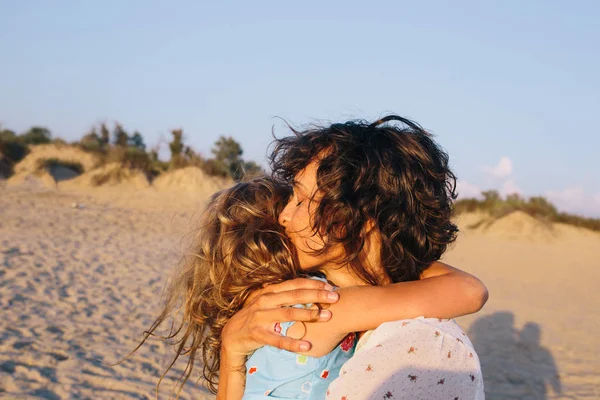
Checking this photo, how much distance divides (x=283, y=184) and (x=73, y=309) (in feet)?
18.3

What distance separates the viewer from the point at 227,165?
2328cm

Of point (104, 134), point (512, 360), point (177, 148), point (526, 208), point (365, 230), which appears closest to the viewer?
point (365, 230)

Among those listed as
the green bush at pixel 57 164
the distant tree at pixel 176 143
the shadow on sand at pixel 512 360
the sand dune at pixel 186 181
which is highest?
the distant tree at pixel 176 143

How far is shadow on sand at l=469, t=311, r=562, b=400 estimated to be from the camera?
5391 millimetres

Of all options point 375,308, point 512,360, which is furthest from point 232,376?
point 512,360

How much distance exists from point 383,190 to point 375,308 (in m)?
0.35

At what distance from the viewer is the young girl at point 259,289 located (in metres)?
1.47

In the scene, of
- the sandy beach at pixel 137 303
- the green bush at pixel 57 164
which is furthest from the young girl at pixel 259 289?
the green bush at pixel 57 164

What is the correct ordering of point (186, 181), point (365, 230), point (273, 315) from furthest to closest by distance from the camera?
1. point (186, 181)
2. point (365, 230)
3. point (273, 315)

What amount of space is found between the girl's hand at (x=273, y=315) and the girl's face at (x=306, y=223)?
136 mm

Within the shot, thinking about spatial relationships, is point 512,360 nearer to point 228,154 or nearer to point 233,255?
point 233,255

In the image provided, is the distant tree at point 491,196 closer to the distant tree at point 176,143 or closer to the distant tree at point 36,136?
the distant tree at point 176,143

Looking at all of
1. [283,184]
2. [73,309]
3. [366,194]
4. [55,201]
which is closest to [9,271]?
[73,309]

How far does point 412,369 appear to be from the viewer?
1.22m
